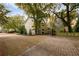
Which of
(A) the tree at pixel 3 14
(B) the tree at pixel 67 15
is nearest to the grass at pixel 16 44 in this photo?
(A) the tree at pixel 3 14

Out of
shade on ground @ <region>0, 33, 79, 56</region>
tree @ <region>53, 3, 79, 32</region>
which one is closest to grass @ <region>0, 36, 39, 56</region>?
shade on ground @ <region>0, 33, 79, 56</region>

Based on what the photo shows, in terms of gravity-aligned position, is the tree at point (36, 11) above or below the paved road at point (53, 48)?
above

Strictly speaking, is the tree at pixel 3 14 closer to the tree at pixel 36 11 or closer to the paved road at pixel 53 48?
the tree at pixel 36 11

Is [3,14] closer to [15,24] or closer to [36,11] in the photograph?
[15,24]

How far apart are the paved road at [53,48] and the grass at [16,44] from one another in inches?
Answer: 1.5

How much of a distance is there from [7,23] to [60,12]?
1.52 feet

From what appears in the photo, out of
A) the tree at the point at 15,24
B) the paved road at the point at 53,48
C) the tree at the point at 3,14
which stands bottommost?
the paved road at the point at 53,48

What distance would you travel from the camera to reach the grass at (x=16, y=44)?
2420 millimetres

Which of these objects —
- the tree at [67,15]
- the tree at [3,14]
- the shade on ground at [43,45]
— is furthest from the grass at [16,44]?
the tree at [67,15]

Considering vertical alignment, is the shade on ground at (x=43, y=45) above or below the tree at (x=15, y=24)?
below

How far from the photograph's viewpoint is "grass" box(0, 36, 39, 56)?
2420mm

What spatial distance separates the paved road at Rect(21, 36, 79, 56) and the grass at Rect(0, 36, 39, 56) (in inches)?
1.5

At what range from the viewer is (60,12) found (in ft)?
8.02

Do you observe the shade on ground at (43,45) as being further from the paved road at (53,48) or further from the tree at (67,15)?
the tree at (67,15)
